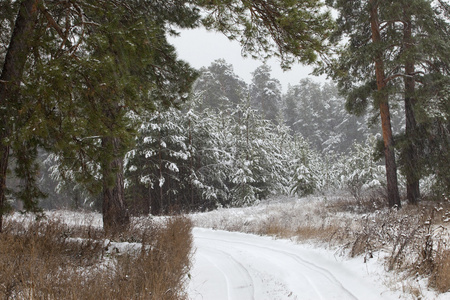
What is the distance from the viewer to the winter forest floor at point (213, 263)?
2.94 m

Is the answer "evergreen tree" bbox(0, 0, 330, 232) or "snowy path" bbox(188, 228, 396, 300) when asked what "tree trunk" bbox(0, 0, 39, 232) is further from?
"snowy path" bbox(188, 228, 396, 300)

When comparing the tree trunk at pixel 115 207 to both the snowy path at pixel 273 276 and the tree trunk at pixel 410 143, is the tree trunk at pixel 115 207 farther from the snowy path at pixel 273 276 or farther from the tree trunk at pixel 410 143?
the tree trunk at pixel 410 143

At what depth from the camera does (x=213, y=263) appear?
672 cm

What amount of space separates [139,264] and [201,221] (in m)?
11.2

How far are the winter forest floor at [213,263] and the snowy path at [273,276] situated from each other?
19 millimetres

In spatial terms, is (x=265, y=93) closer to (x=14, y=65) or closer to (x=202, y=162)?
(x=202, y=162)

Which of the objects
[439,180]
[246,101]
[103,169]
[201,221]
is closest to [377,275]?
[103,169]

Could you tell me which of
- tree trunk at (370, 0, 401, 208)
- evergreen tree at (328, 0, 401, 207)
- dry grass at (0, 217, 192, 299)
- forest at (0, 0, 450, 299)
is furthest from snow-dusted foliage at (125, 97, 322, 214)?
dry grass at (0, 217, 192, 299)

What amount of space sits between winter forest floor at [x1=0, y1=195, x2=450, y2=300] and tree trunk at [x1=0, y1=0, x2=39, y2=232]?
118cm

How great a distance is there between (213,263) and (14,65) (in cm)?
510

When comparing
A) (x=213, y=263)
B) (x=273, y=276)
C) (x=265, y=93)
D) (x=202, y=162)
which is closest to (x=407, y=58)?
(x=273, y=276)

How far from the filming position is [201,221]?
1497 cm

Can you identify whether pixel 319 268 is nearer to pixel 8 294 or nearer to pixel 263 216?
pixel 8 294

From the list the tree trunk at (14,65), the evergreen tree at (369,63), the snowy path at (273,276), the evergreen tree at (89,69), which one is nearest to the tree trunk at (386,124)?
the evergreen tree at (369,63)
